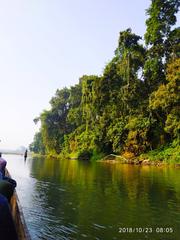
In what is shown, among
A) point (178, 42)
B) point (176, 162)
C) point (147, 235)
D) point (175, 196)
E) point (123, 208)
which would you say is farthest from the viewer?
point (178, 42)

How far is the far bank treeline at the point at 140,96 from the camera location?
1766 inches

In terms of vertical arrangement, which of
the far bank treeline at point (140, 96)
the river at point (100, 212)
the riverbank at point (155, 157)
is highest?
the far bank treeline at point (140, 96)

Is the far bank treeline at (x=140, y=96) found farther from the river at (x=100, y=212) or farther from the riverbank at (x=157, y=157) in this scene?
the river at (x=100, y=212)

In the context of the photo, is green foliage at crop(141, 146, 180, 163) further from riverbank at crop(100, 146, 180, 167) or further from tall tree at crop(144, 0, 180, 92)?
tall tree at crop(144, 0, 180, 92)

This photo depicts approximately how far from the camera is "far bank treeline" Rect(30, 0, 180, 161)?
44.8 m

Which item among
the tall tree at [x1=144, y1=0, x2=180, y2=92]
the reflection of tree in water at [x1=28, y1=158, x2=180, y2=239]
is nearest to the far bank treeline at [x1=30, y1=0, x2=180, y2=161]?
the tall tree at [x1=144, y1=0, x2=180, y2=92]

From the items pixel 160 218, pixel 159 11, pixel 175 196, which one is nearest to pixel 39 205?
pixel 160 218

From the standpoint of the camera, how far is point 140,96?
5362cm

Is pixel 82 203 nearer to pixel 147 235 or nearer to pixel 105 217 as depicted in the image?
pixel 105 217

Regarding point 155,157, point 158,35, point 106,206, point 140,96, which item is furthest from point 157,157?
point 106,206

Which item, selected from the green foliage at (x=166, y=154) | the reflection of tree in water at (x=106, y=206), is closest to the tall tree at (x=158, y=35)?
the green foliage at (x=166, y=154)

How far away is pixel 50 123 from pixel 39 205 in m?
80.1

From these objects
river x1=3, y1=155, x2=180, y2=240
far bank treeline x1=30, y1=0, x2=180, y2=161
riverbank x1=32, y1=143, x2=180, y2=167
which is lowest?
river x1=3, y1=155, x2=180, y2=240

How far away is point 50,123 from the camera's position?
93.1 metres
